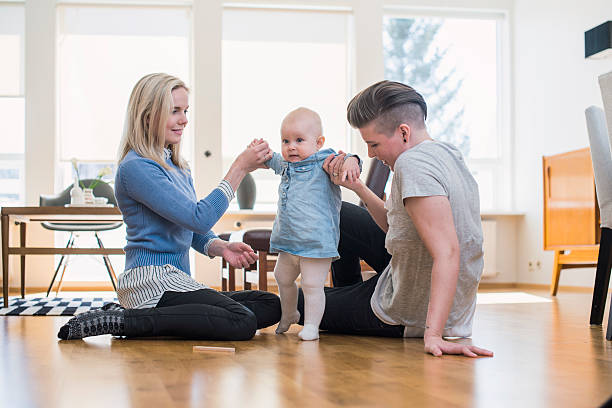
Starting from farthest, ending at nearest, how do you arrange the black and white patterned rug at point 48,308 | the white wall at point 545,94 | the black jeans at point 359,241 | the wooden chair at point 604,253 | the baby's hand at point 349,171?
the white wall at point 545,94
the black and white patterned rug at point 48,308
the wooden chair at point 604,253
the black jeans at point 359,241
the baby's hand at point 349,171

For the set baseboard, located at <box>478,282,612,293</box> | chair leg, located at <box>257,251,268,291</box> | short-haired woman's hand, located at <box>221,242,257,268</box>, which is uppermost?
short-haired woman's hand, located at <box>221,242,257,268</box>

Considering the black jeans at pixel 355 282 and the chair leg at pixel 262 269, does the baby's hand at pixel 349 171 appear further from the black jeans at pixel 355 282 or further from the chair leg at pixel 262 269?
the chair leg at pixel 262 269

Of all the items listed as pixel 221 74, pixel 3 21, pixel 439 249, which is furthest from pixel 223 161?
pixel 439 249

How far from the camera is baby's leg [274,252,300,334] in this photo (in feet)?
7.33

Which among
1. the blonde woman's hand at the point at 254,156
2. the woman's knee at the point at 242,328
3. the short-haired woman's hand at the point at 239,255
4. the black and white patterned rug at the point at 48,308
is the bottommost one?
the black and white patterned rug at the point at 48,308

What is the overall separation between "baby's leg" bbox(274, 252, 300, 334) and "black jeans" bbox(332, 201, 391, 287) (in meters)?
0.27

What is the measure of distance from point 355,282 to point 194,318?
67 centimetres

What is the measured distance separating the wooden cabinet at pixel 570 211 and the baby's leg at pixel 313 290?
2.97m

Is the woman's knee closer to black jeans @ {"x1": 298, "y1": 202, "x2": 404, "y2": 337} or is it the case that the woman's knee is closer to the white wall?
black jeans @ {"x1": 298, "y1": 202, "x2": 404, "y2": 337}

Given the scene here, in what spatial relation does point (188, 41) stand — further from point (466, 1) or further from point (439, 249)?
point (439, 249)

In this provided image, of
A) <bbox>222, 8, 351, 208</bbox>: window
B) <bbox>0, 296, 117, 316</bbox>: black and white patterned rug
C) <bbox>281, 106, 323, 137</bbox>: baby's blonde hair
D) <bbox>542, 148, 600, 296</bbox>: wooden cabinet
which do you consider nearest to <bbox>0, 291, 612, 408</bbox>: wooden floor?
<bbox>281, 106, 323, 137</bbox>: baby's blonde hair

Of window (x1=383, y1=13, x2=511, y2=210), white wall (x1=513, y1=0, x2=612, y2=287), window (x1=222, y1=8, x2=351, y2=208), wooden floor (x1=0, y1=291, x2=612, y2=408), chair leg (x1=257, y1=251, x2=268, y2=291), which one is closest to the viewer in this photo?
wooden floor (x1=0, y1=291, x2=612, y2=408)

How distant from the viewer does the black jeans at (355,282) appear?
2.28m

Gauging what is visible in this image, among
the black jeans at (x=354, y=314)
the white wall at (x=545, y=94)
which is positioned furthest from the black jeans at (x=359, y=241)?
the white wall at (x=545, y=94)
